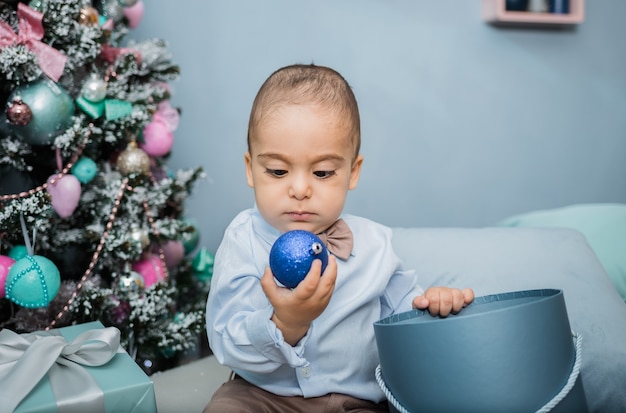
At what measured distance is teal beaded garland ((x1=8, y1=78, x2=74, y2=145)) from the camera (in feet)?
4.40

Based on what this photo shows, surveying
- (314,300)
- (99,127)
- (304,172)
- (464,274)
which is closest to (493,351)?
(314,300)

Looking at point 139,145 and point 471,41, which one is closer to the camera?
point 139,145

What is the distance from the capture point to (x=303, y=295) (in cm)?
85

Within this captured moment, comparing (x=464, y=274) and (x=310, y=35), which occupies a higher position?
(x=310, y=35)

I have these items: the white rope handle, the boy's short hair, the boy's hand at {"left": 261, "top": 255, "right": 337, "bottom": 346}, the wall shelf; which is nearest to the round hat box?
the white rope handle

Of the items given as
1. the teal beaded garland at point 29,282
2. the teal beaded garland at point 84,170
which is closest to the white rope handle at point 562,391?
the teal beaded garland at point 29,282

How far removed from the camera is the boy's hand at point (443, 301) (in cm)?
100

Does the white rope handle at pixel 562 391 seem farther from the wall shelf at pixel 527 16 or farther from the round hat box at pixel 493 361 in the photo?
the wall shelf at pixel 527 16

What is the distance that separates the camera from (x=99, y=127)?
1.49m

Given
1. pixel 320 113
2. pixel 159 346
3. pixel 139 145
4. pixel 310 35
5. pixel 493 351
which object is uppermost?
pixel 310 35

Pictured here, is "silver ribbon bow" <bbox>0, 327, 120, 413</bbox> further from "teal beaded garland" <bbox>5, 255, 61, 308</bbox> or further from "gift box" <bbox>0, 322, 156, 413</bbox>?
"teal beaded garland" <bbox>5, 255, 61, 308</bbox>

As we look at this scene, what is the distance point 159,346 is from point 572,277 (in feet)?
3.04

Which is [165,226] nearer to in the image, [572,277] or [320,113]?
[320,113]

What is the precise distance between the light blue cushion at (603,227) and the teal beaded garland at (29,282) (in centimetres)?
127
